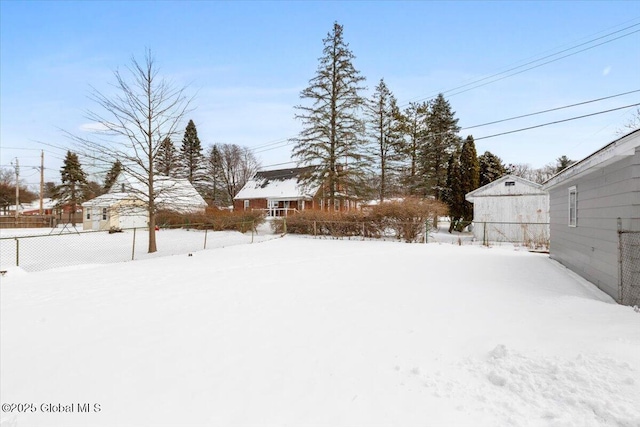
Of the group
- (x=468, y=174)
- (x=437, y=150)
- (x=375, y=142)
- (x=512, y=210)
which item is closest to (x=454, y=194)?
(x=468, y=174)

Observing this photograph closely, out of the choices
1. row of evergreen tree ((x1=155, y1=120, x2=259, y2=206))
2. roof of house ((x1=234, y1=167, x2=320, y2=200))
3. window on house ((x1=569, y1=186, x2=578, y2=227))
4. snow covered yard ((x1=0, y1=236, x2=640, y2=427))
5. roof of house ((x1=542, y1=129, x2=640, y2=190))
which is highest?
row of evergreen tree ((x1=155, y1=120, x2=259, y2=206))

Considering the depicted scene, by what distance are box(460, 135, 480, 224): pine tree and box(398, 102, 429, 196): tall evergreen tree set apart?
12.2 feet

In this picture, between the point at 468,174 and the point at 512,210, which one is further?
the point at 468,174

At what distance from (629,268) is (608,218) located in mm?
1153

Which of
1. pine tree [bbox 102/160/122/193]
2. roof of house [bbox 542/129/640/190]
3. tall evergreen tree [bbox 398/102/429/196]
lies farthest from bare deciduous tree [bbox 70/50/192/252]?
tall evergreen tree [bbox 398/102/429/196]

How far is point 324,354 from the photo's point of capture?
3.42 m

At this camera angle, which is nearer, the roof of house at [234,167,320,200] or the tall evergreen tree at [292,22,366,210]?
the tall evergreen tree at [292,22,366,210]

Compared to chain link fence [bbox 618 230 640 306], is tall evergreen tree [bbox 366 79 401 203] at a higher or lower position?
higher

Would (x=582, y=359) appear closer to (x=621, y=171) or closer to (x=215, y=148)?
(x=621, y=171)

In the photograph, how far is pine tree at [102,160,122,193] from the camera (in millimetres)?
13759

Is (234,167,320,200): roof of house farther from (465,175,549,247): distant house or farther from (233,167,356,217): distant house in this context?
(465,175,549,247): distant house

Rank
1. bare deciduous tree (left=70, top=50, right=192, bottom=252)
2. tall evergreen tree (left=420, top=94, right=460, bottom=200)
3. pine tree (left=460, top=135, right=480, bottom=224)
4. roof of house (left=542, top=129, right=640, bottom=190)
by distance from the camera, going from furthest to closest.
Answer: tall evergreen tree (left=420, top=94, right=460, bottom=200) < pine tree (left=460, top=135, right=480, bottom=224) < bare deciduous tree (left=70, top=50, right=192, bottom=252) < roof of house (left=542, top=129, right=640, bottom=190)

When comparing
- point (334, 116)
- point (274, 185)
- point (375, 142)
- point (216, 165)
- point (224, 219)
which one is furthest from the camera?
point (216, 165)

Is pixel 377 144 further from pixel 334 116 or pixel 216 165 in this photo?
pixel 216 165
